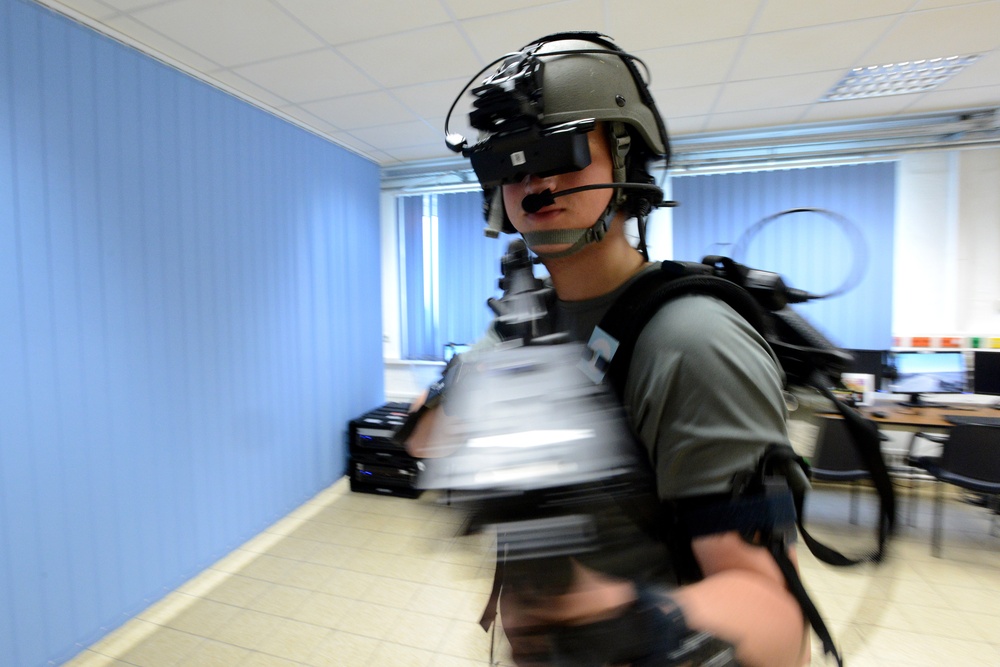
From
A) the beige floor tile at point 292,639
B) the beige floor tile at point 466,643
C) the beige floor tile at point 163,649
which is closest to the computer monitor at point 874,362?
the beige floor tile at point 466,643

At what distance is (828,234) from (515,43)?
9.75 feet

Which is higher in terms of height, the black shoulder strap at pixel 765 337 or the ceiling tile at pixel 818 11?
the ceiling tile at pixel 818 11

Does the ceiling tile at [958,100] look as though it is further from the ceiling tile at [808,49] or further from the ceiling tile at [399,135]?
the ceiling tile at [399,135]

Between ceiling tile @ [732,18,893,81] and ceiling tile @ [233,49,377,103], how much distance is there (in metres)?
2.21

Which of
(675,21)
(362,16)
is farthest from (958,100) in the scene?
(362,16)

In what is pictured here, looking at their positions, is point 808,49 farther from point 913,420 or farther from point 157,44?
point 157,44

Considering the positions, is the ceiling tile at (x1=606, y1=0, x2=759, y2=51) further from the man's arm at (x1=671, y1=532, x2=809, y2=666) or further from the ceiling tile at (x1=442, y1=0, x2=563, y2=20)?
the man's arm at (x1=671, y1=532, x2=809, y2=666)

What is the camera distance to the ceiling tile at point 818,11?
2.14 meters

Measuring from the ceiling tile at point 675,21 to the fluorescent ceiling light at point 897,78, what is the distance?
111cm

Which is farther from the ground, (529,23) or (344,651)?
(529,23)

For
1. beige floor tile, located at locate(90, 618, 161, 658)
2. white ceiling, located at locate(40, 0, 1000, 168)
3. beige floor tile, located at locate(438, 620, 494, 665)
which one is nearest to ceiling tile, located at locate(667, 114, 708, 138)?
white ceiling, located at locate(40, 0, 1000, 168)

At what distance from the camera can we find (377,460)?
12.7 feet

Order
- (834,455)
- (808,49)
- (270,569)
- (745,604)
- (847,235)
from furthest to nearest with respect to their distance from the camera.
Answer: (834,455), (270,569), (808,49), (847,235), (745,604)

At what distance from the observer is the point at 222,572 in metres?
2.72
